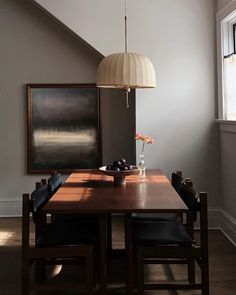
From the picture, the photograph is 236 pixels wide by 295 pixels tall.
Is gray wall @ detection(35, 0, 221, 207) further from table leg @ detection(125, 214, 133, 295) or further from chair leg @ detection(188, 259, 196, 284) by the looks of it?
table leg @ detection(125, 214, 133, 295)

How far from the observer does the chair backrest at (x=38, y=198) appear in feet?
7.99

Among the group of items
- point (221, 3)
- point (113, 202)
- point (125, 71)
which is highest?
point (221, 3)

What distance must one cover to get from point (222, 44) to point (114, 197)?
2419 millimetres

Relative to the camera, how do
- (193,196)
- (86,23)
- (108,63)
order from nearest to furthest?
(193,196), (108,63), (86,23)

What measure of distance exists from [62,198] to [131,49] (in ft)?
7.45

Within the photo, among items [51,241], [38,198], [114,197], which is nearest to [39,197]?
[38,198]

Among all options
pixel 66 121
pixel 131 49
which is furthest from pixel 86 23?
pixel 66 121

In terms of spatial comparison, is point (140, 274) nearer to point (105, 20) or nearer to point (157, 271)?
point (157, 271)

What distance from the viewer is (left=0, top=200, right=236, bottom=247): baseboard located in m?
3.98

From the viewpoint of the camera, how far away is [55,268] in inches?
129

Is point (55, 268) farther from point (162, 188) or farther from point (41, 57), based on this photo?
point (41, 57)

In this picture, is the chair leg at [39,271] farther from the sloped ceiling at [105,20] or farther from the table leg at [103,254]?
the sloped ceiling at [105,20]

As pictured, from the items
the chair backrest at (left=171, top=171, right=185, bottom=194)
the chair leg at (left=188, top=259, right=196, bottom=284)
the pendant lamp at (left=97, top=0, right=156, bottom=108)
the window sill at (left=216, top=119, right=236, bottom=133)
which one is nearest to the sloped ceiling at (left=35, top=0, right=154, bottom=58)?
the window sill at (left=216, top=119, right=236, bottom=133)

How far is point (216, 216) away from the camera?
4.41 meters
